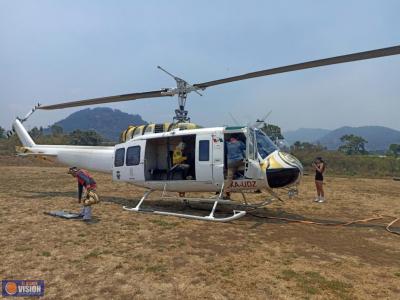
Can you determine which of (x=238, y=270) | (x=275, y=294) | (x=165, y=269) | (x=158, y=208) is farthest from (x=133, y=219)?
(x=275, y=294)

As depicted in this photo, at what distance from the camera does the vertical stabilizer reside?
15.1 metres

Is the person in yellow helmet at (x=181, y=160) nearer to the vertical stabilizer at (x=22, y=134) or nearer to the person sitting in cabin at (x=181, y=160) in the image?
the person sitting in cabin at (x=181, y=160)

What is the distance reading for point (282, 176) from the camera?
29.5 ft

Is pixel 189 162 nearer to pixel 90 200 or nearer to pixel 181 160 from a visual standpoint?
pixel 181 160

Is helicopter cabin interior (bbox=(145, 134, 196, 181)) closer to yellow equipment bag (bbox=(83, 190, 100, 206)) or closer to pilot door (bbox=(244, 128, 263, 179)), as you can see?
pilot door (bbox=(244, 128, 263, 179))

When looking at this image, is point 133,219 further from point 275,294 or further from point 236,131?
point 275,294

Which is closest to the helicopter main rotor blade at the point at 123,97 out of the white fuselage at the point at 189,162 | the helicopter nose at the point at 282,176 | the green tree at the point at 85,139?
the white fuselage at the point at 189,162

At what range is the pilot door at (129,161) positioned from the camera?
11.1m

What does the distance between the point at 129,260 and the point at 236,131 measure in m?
4.79

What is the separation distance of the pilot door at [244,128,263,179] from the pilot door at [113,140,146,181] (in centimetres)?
358

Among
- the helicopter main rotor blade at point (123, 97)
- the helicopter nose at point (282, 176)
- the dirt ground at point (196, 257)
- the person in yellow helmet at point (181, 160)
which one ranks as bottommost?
the dirt ground at point (196, 257)

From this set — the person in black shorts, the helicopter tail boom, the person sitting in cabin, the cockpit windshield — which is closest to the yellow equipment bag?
the person sitting in cabin

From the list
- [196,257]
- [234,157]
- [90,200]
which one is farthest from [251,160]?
[90,200]

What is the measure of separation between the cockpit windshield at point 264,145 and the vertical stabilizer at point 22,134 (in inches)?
411
